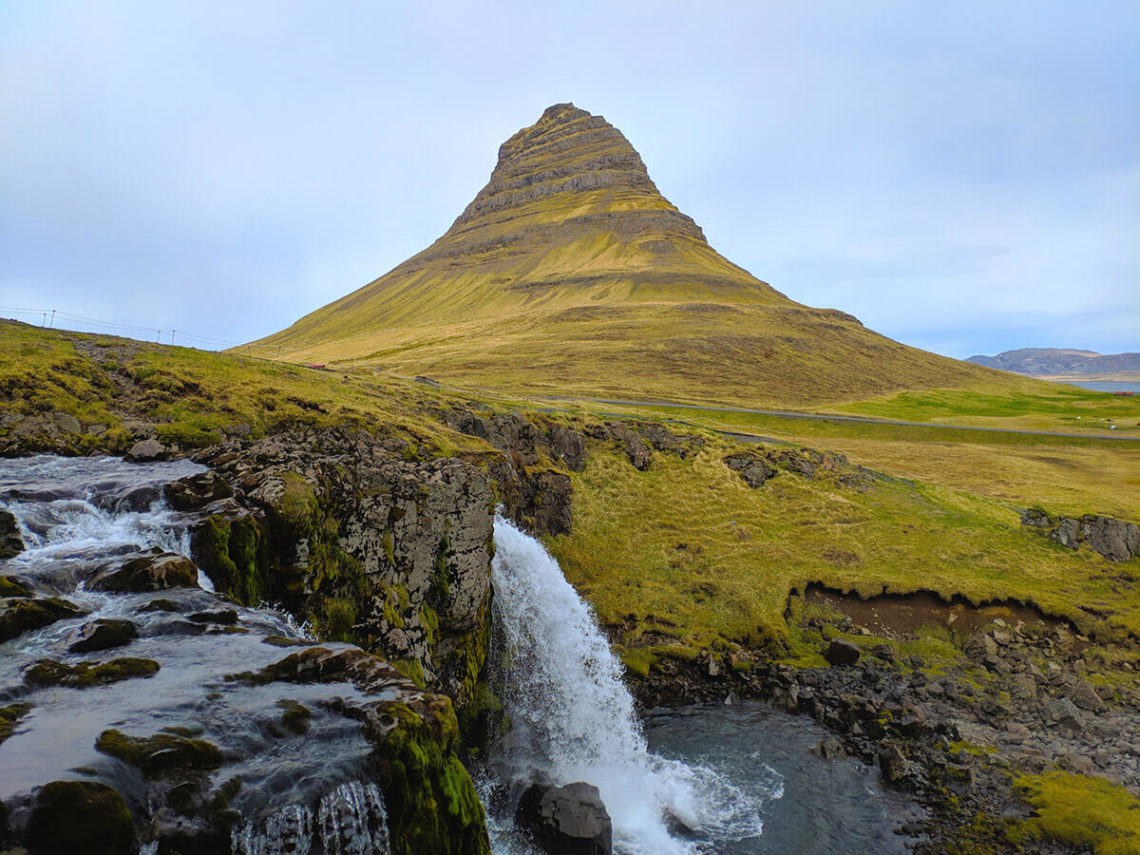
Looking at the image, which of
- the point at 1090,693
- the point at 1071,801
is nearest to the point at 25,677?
the point at 1071,801

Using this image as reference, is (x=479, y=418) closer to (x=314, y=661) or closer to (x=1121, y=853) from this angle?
(x=314, y=661)

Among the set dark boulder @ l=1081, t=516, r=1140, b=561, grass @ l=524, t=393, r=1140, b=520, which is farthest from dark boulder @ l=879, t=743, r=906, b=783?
grass @ l=524, t=393, r=1140, b=520

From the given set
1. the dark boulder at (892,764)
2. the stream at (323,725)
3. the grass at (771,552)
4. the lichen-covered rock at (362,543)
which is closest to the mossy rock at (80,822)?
the stream at (323,725)

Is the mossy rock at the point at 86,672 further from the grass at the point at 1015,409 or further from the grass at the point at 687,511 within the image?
the grass at the point at 1015,409

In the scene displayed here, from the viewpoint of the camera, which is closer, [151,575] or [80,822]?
[80,822]

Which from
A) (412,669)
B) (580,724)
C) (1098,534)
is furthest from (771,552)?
(412,669)

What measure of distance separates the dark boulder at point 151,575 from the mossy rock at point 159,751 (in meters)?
5.83

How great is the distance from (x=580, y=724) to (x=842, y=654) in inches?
693

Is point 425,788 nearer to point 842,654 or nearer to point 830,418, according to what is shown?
point 842,654

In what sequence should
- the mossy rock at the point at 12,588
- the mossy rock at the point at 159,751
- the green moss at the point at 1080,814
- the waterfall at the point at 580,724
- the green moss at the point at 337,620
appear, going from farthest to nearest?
the waterfall at the point at 580,724, the green moss at the point at 1080,814, the green moss at the point at 337,620, the mossy rock at the point at 12,588, the mossy rock at the point at 159,751

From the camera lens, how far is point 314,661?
1235 cm

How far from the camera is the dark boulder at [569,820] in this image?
758 inches

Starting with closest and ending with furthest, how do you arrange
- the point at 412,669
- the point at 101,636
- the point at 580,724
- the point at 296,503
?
the point at 101,636 → the point at 296,503 → the point at 412,669 → the point at 580,724

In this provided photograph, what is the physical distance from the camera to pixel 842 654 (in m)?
34.7
